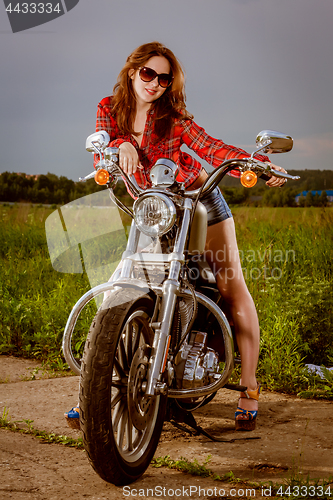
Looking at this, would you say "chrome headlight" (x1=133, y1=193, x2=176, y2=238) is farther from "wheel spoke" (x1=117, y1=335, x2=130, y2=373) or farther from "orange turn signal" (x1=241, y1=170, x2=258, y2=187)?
"wheel spoke" (x1=117, y1=335, x2=130, y2=373)

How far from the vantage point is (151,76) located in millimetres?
2373

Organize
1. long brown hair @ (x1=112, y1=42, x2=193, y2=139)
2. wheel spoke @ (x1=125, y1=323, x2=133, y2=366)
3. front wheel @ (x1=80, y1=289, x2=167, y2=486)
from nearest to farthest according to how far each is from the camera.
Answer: front wheel @ (x1=80, y1=289, x2=167, y2=486) → wheel spoke @ (x1=125, y1=323, x2=133, y2=366) → long brown hair @ (x1=112, y1=42, x2=193, y2=139)

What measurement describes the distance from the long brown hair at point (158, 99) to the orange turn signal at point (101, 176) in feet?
1.44

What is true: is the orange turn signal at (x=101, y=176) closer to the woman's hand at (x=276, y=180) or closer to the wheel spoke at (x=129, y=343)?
the wheel spoke at (x=129, y=343)

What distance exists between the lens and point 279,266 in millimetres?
4492

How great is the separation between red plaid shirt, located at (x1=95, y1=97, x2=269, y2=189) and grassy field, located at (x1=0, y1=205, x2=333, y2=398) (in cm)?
137

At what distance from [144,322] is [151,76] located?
1130 mm

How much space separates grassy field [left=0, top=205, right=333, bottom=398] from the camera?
351 centimetres

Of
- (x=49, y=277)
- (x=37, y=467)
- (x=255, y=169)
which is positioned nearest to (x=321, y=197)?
(x=49, y=277)

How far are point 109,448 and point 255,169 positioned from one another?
4.06 ft

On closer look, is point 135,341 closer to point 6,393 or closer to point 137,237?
point 137,237

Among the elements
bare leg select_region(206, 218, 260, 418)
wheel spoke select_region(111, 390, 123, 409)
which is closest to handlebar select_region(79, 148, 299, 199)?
bare leg select_region(206, 218, 260, 418)
